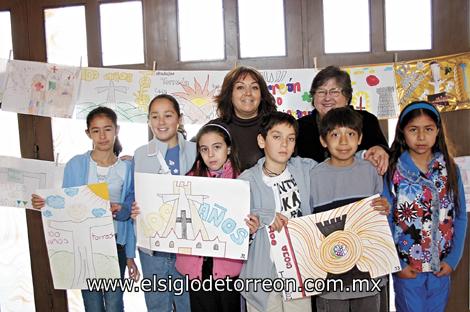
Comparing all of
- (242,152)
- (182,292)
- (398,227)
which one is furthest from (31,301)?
(398,227)

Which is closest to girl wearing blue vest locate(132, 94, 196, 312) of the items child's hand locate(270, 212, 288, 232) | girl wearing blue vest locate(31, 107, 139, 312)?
girl wearing blue vest locate(31, 107, 139, 312)

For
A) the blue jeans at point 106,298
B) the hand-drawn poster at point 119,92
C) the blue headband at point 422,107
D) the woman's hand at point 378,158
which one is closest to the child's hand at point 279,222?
the woman's hand at point 378,158

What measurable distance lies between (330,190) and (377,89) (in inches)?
36.5

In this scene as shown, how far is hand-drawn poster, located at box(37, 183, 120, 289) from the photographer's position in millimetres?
1903

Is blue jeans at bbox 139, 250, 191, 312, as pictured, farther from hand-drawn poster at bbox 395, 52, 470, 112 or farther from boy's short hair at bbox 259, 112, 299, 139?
hand-drawn poster at bbox 395, 52, 470, 112

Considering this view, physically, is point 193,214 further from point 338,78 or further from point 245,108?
point 338,78

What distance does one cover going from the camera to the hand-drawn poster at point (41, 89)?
8.11 feet

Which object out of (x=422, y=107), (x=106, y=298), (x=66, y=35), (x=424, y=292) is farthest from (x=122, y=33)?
(x=424, y=292)

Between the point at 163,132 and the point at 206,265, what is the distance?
57cm

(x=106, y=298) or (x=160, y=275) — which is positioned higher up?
(x=160, y=275)

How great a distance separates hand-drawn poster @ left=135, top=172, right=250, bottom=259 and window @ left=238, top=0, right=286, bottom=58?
1079 millimetres

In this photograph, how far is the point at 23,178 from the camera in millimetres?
2576

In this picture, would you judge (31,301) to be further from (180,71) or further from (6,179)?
(180,71)

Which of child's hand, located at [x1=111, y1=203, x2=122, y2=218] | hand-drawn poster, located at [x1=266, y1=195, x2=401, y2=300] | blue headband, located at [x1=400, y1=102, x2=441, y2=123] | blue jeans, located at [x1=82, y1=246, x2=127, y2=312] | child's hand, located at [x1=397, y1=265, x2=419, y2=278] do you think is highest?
blue headband, located at [x1=400, y1=102, x2=441, y2=123]
